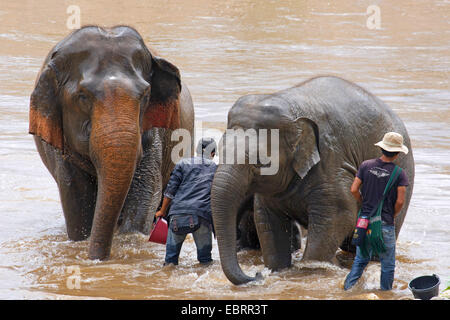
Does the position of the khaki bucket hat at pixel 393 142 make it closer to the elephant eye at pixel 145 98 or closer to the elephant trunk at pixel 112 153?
the elephant trunk at pixel 112 153

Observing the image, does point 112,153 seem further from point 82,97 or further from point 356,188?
point 356,188

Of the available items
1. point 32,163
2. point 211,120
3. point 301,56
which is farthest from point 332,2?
point 32,163

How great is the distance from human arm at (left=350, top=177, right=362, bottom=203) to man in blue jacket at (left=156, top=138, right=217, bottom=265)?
1.43 metres

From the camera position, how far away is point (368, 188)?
705cm

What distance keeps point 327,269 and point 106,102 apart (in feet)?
7.27

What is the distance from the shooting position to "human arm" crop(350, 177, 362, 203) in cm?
712

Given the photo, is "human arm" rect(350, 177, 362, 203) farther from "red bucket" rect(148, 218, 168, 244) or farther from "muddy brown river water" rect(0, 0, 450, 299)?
"red bucket" rect(148, 218, 168, 244)

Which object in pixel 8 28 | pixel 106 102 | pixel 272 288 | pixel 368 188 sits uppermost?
pixel 8 28

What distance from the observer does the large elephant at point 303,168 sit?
7230 mm

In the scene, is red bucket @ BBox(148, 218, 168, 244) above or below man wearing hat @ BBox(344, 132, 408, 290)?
below

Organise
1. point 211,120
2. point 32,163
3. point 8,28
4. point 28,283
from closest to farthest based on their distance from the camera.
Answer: point 28,283 → point 32,163 → point 211,120 → point 8,28

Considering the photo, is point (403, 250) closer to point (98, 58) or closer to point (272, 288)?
point (272, 288)

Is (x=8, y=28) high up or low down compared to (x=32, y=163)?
up

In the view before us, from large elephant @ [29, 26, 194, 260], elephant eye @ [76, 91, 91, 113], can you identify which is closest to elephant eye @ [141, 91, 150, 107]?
large elephant @ [29, 26, 194, 260]
